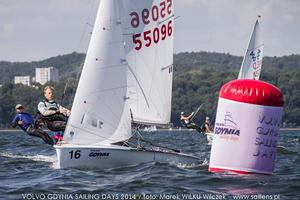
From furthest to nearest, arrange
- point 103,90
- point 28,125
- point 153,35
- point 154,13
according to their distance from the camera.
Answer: point 28,125, point 153,35, point 154,13, point 103,90

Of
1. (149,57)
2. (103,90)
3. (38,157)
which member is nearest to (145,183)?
(103,90)

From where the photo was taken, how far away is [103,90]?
18.2 metres

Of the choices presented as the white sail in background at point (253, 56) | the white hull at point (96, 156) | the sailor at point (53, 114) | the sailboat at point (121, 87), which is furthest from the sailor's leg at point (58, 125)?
the white sail in background at point (253, 56)

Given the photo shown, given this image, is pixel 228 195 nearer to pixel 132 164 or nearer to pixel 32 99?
pixel 132 164

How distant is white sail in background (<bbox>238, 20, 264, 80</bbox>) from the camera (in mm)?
34750

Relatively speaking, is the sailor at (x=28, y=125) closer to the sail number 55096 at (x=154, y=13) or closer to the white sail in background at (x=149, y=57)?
the white sail in background at (x=149, y=57)

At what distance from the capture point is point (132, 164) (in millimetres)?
18047

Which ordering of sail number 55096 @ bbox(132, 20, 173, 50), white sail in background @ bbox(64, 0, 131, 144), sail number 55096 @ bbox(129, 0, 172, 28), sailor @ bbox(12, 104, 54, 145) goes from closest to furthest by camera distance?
white sail in background @ bbox(64, 0, 131, 144), sail number 55096 @ bbox(129, 0, 172, 28), sail number 55096 @ bbox(132, 20, 173, 50), sailor @ bbox(12, 104, 54, 145)

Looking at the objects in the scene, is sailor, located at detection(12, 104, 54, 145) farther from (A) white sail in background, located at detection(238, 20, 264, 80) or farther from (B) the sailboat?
(A) white sail in background, located at detection(238, 20, 264, 80)

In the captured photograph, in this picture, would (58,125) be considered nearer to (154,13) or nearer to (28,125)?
(28,125)

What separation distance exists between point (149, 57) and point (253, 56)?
15.8 meters

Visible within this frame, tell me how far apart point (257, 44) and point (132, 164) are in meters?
18.3

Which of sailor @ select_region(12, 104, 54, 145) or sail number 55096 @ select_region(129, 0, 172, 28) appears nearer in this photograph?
sail number 55096 @ select_region(129, 0, 172, 28)

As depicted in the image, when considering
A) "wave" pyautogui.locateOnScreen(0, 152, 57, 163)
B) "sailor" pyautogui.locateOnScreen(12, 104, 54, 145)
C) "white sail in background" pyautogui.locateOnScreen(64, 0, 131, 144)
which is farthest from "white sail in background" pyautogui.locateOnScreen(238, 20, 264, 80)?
"white sail in background" pyautogui.locateOnScreen(64, 0, 131, 144)
